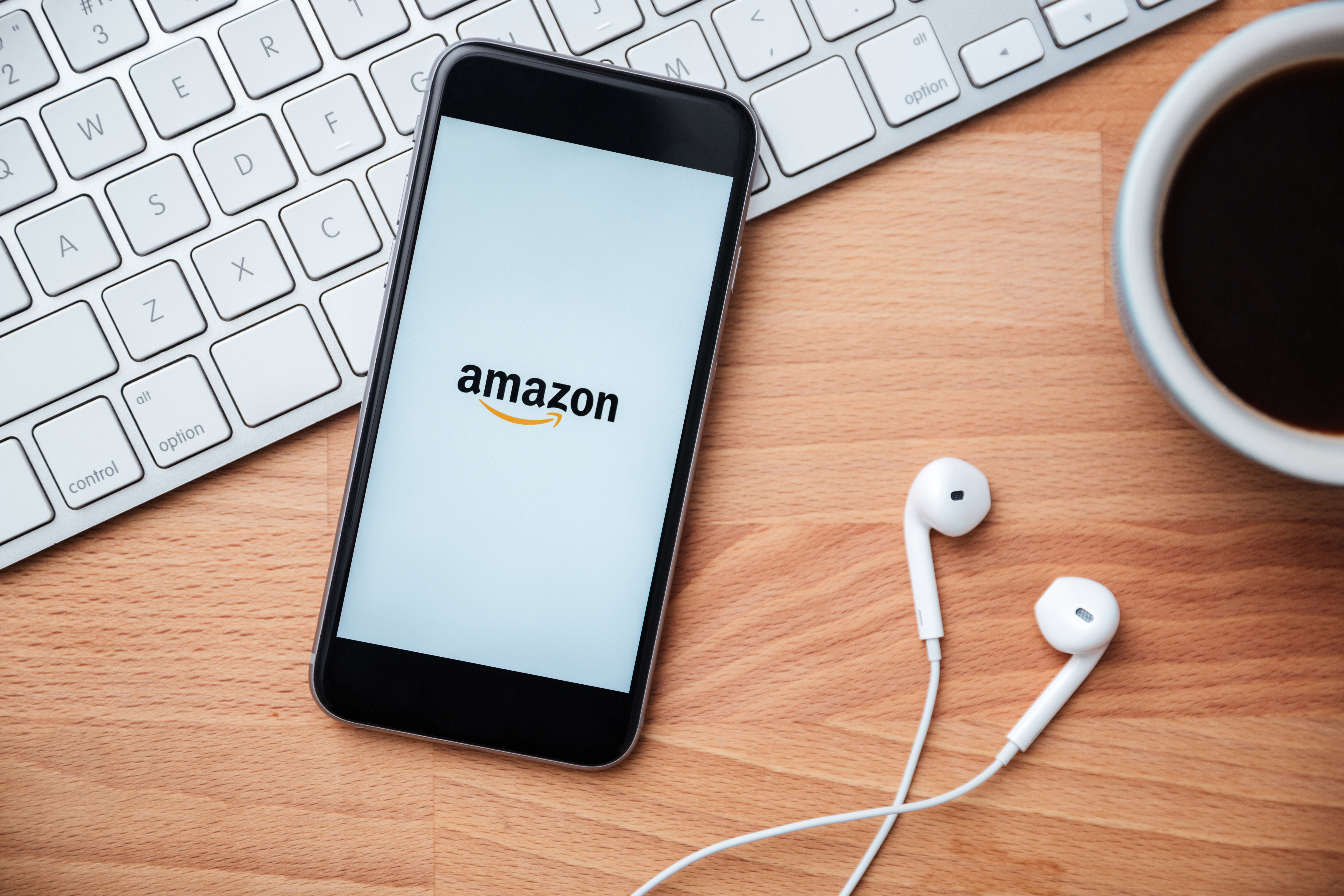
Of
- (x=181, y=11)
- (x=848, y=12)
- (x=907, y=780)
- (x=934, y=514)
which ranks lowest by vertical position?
(x=907, y=780)

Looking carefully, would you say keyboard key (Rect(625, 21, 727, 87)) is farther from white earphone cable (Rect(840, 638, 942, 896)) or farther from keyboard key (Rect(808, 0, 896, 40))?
white earphone cable (Rect(840, 638, 942, 896))

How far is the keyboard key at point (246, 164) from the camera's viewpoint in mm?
395

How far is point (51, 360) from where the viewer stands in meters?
0.39

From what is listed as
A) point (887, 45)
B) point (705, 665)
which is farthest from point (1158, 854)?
point (887, 45)

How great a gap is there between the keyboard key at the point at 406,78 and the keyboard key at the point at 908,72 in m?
0.20

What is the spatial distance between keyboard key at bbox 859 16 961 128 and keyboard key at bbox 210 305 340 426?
278 mm

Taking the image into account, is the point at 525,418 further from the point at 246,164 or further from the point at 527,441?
the point at 246,164

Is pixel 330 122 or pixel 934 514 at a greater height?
pixel 330 122

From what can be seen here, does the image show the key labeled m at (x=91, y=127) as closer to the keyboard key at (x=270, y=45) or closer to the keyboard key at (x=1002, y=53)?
the keyboard key at (x=270, y=45)

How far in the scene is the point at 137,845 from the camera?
16.3 inches

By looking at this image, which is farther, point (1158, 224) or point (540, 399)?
point (540, 399)

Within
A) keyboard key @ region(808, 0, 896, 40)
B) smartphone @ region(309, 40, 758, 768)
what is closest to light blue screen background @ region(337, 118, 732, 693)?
smartphone @ region(309, 40, 758, 768)

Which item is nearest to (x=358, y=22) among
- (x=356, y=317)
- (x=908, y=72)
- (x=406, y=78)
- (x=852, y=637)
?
(x=406, y=78)

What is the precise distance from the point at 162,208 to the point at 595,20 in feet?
0.69
